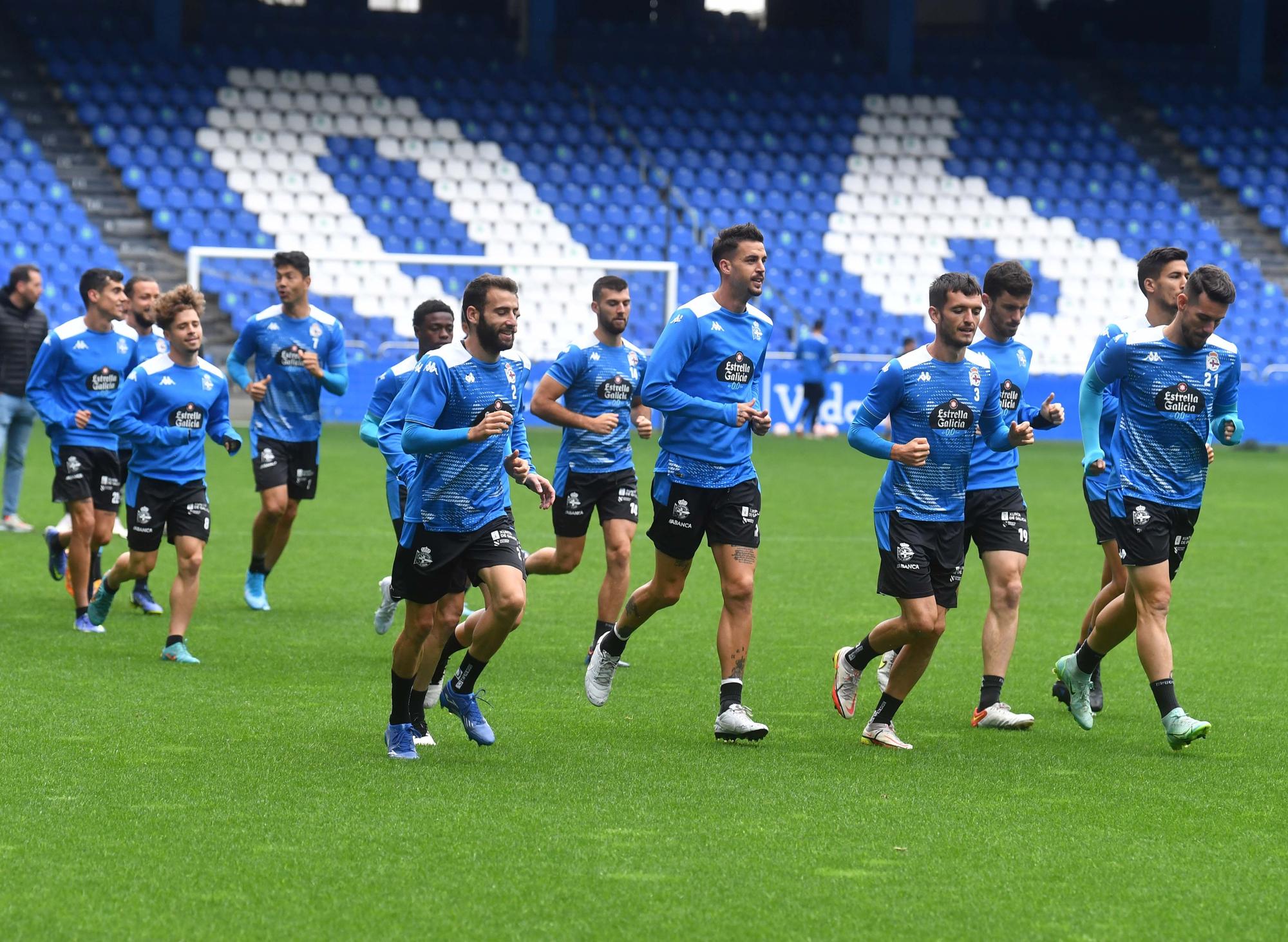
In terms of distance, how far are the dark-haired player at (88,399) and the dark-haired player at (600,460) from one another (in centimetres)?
268

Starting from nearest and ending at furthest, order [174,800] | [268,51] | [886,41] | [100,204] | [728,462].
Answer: [174,800], [728,462], [100,204], [268,51], [886,41]

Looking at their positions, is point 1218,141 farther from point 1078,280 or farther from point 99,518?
point 99,518

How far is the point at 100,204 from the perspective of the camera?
2705 centimetres

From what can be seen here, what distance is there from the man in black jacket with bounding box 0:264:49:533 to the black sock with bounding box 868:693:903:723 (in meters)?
8.56

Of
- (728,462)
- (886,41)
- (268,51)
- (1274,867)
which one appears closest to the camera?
(1274,867)

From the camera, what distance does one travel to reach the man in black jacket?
13.3 meters

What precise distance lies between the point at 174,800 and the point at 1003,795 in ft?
9.30

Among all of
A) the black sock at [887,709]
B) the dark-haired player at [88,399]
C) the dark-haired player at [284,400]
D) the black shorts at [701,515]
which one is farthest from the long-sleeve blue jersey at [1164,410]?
the dark-haired player at [88,399]

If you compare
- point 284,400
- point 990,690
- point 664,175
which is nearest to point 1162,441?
point 990,690

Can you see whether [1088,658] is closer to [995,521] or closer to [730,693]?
[995,521]

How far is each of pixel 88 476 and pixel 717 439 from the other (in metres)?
4.35

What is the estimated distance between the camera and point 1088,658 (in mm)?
7297

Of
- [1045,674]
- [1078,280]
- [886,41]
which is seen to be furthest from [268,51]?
[1045,674]

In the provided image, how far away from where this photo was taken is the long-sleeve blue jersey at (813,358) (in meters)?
25.6
